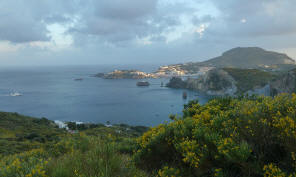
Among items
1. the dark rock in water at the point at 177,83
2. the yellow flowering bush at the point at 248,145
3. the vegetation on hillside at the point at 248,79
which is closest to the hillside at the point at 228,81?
the vegetation on hillside at the point at 248,79

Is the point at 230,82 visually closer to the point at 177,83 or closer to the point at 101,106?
the point at 177,83

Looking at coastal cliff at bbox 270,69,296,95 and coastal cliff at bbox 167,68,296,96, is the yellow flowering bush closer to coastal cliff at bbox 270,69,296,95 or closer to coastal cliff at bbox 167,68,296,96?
Answer: coastal cliff at bbox 270,69,296,95

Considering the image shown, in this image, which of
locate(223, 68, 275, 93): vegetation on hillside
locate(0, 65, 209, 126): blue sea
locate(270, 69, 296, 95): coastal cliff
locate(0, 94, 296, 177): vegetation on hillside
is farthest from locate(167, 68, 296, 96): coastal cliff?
locate(0, 94, 296, 177): vegetation on hillside

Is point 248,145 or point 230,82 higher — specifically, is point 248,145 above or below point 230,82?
above

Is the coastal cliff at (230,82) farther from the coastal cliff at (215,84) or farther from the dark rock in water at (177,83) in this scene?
the dark rock in water at (177,83)

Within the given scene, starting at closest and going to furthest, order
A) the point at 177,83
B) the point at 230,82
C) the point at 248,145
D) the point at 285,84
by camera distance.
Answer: the point at 248,145
the point at 285,84
the point at 230,82
the point at 177,83

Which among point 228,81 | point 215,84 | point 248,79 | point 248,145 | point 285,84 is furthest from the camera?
point 215,84

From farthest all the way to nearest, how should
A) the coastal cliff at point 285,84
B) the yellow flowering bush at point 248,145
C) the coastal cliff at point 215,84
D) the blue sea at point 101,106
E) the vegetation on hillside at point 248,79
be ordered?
the coastal cliff at point 215,84 → the vegetation on hillside at point 248,79 → the blue sea at point 101,106 → the coastal cliff at point 285,84 → the yellow flowering bush at point 248,145

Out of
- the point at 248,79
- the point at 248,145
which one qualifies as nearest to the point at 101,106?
the point at 248,79

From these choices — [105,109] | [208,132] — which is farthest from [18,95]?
[208,132]

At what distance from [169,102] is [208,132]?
3267 inches

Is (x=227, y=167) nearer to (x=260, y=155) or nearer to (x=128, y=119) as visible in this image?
(x=260, y=155)

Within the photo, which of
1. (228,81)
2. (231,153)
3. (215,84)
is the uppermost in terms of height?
(231,153)

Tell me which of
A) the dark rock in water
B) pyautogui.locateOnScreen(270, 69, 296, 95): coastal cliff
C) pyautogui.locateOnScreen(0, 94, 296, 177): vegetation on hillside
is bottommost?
the dark rock in water
